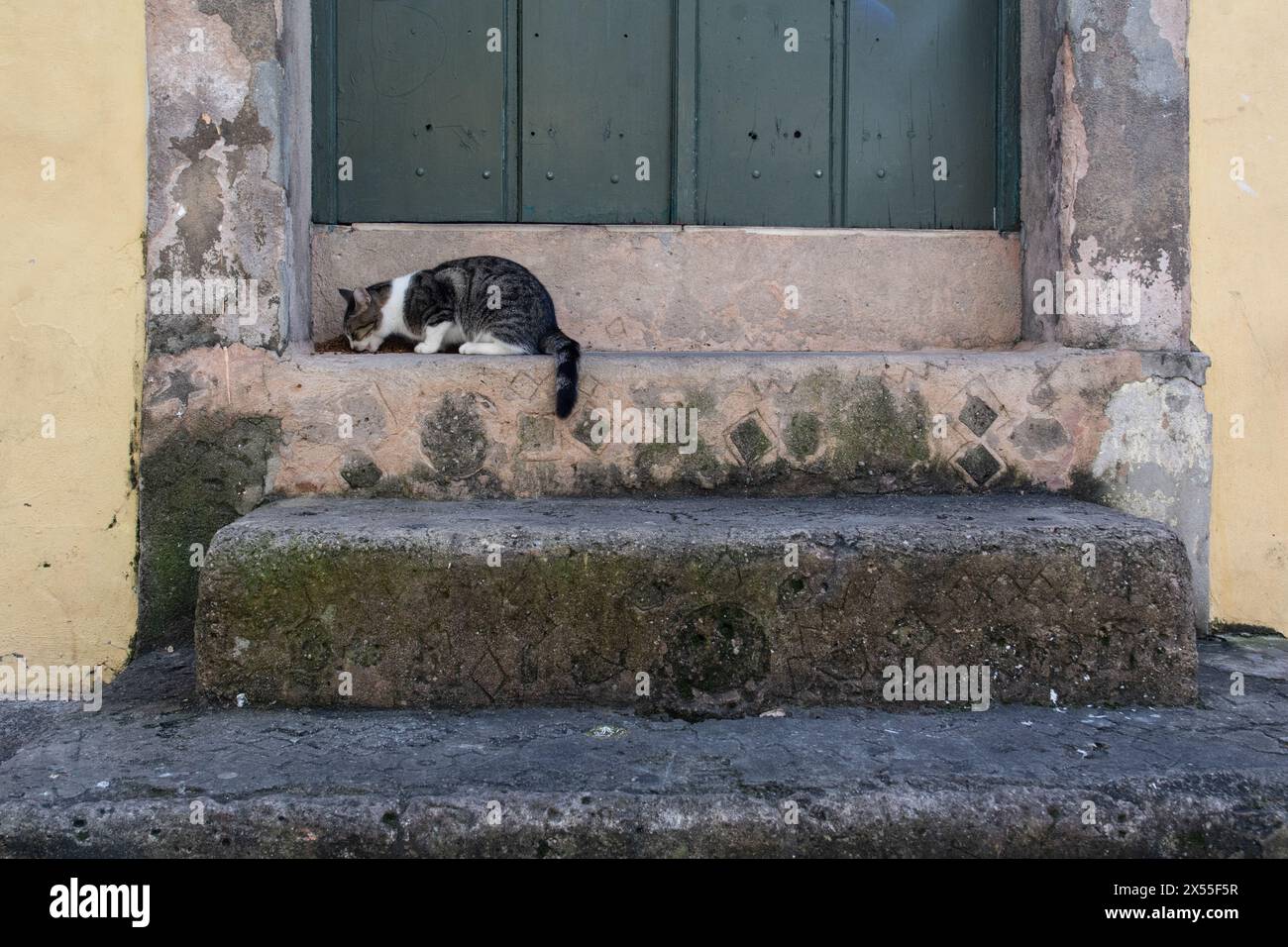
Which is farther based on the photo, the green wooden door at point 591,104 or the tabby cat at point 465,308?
the green wooden door at point 591,104

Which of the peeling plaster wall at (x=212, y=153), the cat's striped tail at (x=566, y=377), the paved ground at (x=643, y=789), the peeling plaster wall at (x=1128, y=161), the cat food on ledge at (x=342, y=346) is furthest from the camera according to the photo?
the cat food on ledge at (x=342, y=346)

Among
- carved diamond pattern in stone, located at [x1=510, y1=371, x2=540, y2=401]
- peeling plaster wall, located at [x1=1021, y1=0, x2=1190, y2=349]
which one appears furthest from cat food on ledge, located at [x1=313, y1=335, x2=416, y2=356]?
peeling plaster wall, located at [x1=1021, y1=0, x2=1190, y2=349]

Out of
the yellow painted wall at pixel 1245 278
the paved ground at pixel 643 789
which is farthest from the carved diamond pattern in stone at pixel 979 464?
the paved ground at pixel 643 789

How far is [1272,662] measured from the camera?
110 inches

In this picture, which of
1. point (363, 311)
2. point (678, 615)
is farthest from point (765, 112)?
point (678, 615)

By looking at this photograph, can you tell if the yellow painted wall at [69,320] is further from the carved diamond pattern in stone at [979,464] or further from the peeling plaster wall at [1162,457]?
the peeling plaster wall at [1162,457]

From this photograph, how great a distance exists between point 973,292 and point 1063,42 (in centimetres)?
84

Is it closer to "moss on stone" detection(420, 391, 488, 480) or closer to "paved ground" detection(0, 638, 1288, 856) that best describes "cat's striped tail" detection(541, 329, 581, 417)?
"moss on stone" detection(420, 391, 488, 480)

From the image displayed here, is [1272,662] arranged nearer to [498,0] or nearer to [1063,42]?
[1063,42]

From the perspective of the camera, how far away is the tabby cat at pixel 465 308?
10.5 feet

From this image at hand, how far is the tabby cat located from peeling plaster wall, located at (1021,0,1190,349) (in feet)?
5.77

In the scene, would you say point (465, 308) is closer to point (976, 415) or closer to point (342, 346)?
point (342, 346)

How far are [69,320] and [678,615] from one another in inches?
81.1

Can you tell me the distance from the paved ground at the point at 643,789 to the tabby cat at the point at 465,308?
145 cm
